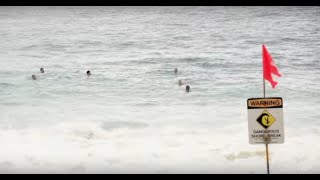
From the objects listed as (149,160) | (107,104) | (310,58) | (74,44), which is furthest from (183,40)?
(149,160)

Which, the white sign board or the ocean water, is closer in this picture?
the white sign board

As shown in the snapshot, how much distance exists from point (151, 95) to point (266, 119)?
14.5 meters

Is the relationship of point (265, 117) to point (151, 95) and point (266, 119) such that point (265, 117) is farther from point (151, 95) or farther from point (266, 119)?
point (151, 95)

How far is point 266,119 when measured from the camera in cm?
614

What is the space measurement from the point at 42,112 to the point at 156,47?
1665 centimetres

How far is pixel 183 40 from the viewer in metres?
36.7

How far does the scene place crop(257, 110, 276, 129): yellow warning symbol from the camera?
6.13 m
